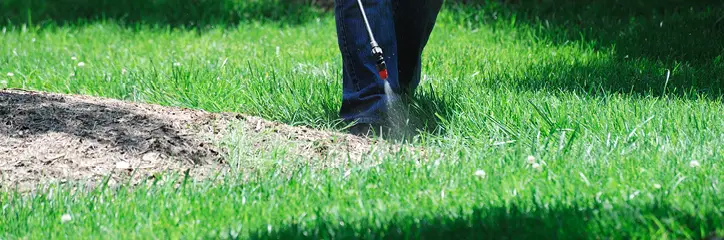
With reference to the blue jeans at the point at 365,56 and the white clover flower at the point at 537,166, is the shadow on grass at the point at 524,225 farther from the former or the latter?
the blue jeans at the point at 365,56

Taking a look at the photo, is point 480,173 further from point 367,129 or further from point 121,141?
point 121,141

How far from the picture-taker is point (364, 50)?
3.85m

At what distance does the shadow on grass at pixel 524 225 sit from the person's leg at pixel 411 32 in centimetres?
163

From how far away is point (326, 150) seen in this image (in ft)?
11.8

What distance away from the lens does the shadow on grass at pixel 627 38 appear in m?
4.64

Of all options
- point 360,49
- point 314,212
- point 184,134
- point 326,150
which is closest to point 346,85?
point 360,49

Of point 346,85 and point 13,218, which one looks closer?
point 13,218

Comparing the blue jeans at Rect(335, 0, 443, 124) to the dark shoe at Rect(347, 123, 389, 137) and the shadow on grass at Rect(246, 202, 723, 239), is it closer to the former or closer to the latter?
the dark shoe at Rect(347, 123, 389, 137)

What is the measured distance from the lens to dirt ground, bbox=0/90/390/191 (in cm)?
337

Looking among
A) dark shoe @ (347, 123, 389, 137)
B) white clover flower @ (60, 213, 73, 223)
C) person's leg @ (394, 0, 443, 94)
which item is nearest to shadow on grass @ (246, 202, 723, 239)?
white clover flower @ (60, 213, 73, 223)

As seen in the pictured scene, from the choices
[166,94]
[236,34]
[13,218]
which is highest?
[13,218]

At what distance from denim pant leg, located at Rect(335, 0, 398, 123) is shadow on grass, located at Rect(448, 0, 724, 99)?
0.91 m

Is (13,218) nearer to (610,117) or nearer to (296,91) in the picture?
(296,91)

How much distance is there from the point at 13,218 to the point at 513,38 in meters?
4.08
